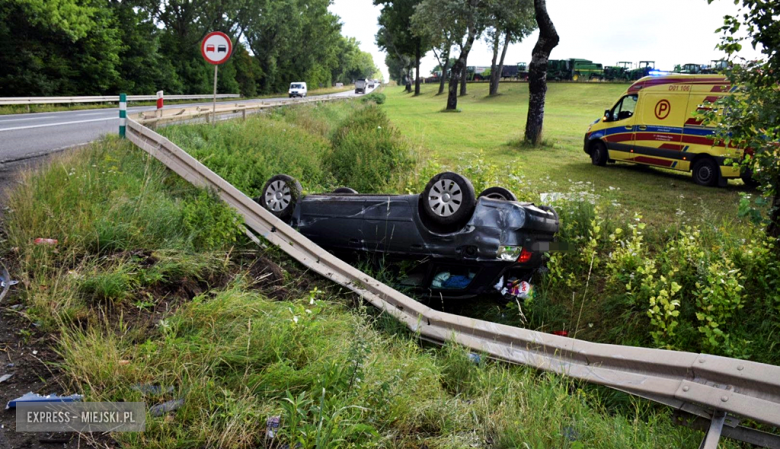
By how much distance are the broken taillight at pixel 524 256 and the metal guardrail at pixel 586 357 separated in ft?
4.29

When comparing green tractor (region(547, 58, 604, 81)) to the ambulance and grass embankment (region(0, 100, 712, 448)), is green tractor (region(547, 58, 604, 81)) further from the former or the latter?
grass embankment (region(0, 100, 712, 448))

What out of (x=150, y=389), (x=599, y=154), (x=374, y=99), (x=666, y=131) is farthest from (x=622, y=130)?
(x=374, y=99)

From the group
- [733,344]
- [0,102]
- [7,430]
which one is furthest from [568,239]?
[0,102]

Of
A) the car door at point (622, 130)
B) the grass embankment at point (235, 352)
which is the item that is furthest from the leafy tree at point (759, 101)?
the car door at point (622, 130)

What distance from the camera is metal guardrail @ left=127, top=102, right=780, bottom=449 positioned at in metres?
3.36

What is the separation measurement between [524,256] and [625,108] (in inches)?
404

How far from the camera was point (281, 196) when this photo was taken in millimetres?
7508

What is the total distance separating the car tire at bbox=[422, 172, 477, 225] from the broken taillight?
680 millimetres

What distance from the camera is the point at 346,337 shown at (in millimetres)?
4617

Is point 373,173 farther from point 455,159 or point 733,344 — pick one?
point 733,344

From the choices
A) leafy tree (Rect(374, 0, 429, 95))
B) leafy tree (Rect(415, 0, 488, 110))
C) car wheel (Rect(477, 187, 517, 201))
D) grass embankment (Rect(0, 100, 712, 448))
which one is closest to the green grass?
car wheel (Rect(477, 187, 517, 201))

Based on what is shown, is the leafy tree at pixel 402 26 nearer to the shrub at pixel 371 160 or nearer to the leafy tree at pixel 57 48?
the leafy tree at pixel 57 48

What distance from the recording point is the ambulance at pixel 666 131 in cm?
1252

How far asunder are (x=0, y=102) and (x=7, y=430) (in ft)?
71.7
